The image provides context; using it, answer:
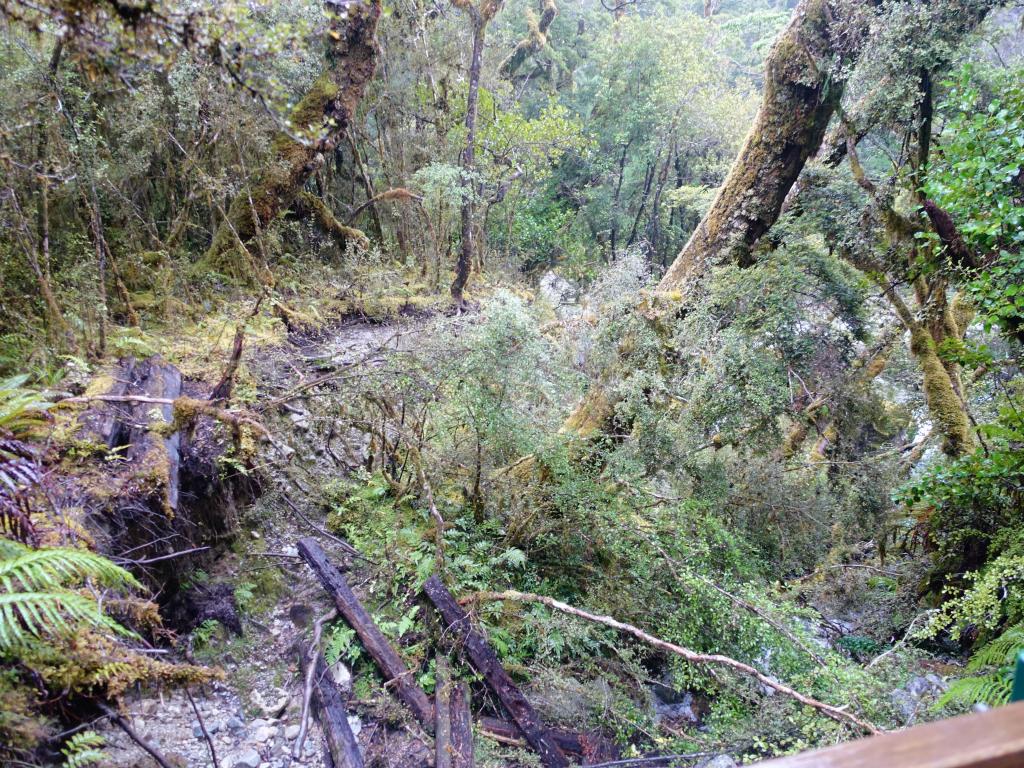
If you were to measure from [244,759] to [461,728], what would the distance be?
57.0 inches

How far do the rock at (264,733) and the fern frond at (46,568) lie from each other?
5.96ft

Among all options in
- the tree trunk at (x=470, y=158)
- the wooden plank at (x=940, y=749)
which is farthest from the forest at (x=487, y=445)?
the wooden plank at (x=940, y=749)

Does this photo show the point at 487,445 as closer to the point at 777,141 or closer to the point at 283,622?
the point at 283,622

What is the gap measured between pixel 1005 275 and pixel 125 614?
6.21 m

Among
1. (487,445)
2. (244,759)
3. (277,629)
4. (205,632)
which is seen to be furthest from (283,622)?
(487,445)

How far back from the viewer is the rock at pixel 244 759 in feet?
11.4

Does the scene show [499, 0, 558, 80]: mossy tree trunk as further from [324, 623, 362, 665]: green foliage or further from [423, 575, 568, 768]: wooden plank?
[324, 623, 362, 665]: green foliage

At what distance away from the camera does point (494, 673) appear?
172 inches

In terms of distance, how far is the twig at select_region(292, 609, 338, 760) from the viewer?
3648mm

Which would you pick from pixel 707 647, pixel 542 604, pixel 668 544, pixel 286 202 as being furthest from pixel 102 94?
pixel 707 647

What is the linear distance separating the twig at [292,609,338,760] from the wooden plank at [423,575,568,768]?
861mm

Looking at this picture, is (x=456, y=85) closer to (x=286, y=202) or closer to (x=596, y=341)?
(x=286, y=202)

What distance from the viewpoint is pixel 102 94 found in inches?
270

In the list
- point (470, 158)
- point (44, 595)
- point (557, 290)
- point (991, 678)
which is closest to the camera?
point (44, 595)
